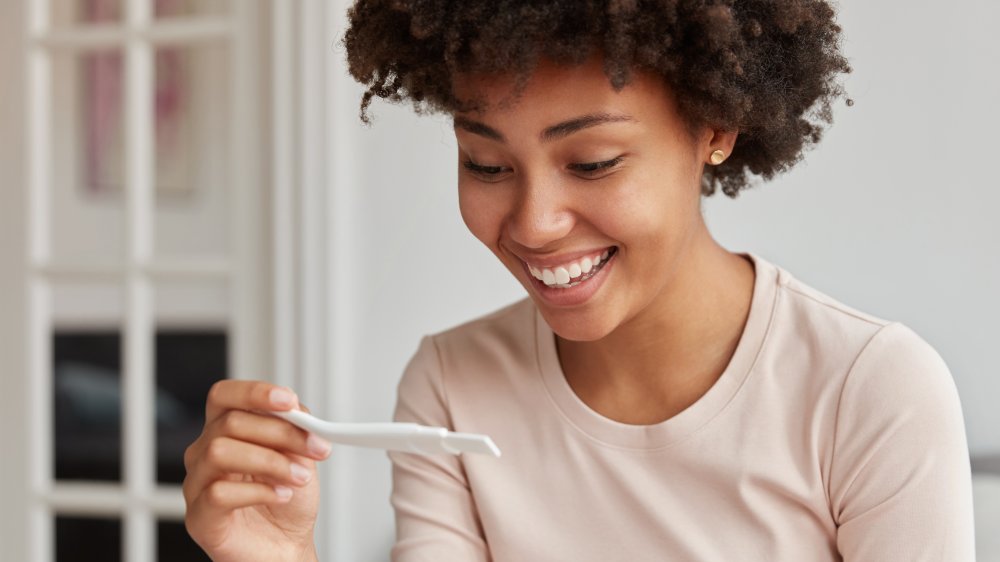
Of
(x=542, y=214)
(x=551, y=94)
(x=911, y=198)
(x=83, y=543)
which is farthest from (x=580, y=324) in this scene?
(x=83, y=543)

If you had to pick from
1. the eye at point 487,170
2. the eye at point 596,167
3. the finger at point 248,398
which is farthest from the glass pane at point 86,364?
the eye at point 596,167

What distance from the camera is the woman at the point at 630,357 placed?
108 centimetres

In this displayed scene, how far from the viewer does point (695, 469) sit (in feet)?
4.19

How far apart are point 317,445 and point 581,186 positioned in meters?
0.36

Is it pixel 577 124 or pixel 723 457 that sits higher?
pixel 577 124

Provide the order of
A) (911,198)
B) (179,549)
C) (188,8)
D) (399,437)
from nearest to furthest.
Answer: (399,437) → (911,198) → (179,549) → (188,8)

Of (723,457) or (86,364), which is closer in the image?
(723,457)

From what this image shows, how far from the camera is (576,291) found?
3.76ft

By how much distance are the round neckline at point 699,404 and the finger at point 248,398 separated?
16.0 inches

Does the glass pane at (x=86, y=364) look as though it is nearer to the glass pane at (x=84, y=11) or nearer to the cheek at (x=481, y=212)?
the glass pane at (x=84, y=11)

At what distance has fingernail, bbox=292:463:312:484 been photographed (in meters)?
1.08

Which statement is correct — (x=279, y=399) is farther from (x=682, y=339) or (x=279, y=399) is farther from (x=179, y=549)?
(x=179, y=549)

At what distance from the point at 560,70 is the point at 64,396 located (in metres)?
3.47

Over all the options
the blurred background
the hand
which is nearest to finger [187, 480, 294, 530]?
the hand
